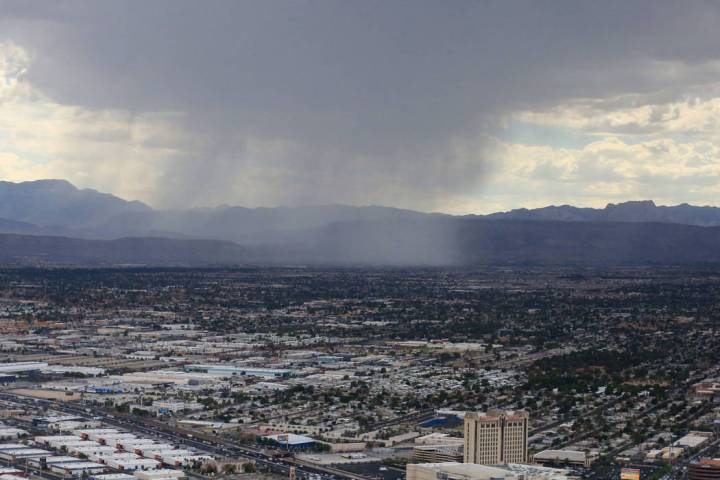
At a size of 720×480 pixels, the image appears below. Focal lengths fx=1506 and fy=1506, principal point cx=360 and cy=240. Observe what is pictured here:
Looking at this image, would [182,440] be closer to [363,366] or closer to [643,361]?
[363,366]

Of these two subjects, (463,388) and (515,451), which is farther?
(463,388)

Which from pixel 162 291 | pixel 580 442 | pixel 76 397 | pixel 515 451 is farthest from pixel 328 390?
pixel 162 291

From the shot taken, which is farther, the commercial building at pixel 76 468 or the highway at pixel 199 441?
the highway at pixel 199 441

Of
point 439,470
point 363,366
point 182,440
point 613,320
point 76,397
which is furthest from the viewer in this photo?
point 613,320

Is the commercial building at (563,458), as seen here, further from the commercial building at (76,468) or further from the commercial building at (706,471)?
the commercial building at (76,468)

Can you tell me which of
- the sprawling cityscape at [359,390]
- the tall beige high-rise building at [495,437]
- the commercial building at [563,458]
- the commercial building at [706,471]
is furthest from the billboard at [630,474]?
the tall beige high-rise building at [495,437]

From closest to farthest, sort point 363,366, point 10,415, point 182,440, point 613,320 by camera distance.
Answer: point 182,440
point 10,415
point 363,366
point 613,320

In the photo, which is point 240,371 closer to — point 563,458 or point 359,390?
point 359,390
